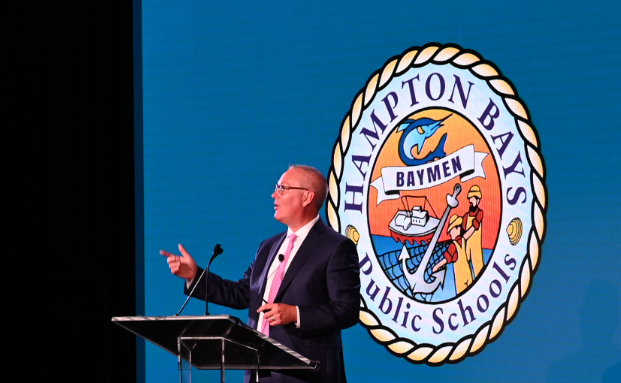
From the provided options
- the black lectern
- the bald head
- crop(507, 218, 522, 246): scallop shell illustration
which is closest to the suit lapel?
the bald head

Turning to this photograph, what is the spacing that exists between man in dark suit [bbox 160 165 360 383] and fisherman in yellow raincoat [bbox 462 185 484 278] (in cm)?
76

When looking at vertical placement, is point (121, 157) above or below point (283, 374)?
above

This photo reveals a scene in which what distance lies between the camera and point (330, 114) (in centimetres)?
412

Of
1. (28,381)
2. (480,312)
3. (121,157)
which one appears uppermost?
(121,157)

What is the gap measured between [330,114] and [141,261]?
Answer: 4.56ft

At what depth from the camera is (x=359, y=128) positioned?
4.04 metres

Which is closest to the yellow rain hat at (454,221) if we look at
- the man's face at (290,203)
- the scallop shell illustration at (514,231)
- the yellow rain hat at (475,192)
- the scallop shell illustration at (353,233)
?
the yellow rain hat at (475,192)

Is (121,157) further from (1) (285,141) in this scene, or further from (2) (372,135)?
(2) (372,135)

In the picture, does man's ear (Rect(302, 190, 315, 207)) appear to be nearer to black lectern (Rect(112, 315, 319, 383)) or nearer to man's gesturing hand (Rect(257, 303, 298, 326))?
man's gesturing hand (Rect(257, 303, 298, 326))

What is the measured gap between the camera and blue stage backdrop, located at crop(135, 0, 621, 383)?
3.49 m

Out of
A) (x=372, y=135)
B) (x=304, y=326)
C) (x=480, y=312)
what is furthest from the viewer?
(x=372, y=135)

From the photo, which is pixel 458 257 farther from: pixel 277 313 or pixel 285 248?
pixel 277 313

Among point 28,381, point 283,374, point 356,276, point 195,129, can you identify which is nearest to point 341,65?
point 195,129

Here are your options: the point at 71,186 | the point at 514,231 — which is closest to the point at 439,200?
the point at 514,231
